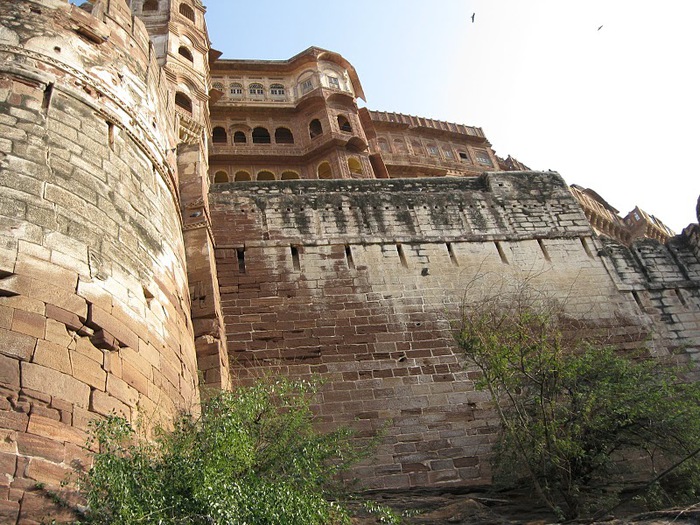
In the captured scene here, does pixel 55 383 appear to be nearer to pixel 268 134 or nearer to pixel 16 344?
pixel 16 344

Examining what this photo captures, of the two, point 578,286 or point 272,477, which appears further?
point 578,286

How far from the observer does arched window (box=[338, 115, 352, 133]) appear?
2727 centimetres

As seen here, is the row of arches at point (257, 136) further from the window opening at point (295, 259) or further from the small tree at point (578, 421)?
the small tree at point (578, 421)

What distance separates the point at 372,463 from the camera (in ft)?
27.8

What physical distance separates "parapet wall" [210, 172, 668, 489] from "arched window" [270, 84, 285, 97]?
18.2 meters

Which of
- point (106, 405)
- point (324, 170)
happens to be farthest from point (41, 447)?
point (324, 170)

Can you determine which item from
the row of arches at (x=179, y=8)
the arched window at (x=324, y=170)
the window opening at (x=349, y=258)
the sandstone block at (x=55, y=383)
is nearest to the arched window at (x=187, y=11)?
the row of arches at (x=179, y=8)

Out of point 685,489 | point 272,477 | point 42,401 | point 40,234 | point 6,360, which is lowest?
point 685,489

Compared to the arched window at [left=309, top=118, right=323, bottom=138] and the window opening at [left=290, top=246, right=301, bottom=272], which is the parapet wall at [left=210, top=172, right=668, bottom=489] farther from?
the arched window at [left=309, top=118, right=323, bottom=138]

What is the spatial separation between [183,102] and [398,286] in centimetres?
1222

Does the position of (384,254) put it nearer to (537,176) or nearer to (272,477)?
(537,176)

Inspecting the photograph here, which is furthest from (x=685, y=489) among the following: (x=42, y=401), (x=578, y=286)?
(x=42, y=401)

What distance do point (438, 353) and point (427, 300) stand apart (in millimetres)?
1048

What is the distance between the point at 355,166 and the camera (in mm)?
26312
